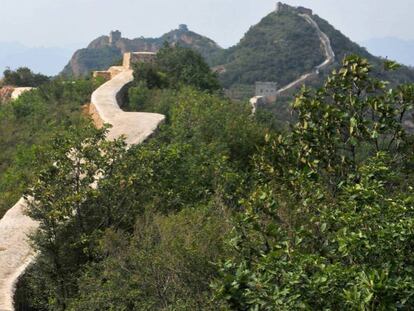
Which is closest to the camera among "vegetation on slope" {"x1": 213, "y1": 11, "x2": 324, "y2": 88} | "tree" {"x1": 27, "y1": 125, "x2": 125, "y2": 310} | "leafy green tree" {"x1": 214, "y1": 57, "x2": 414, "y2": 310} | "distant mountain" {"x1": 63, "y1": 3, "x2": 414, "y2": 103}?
"leafy green tree" {"x1": 214, "y1": 57, "x2": 414, "y2": 310}

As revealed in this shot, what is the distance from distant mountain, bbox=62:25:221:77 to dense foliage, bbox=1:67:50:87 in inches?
2126

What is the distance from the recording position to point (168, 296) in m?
7.00

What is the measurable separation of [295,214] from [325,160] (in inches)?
29.4

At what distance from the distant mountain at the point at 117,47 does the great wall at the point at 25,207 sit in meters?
69.5

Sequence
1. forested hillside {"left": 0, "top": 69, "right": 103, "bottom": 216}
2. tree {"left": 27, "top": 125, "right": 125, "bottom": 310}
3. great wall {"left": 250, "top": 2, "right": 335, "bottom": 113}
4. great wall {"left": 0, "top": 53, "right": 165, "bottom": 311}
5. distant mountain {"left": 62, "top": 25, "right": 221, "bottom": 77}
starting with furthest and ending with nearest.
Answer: distant mountain {"left": 62, "top": 25, "right": 221, "bottom": 77} → great wall {"left": 250, "top": 2, "right": 335, "bottom": 113} → forested hillside {"left": 0, "top": 69, "right": 103, "bottom": 216} → great wall {"left": 0, "top": 53, "right": 165, "bottom": 311} → tree {"left": 27, "top": 125, "right": 125, "bottom": 310}

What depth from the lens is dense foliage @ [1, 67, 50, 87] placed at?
35500mm

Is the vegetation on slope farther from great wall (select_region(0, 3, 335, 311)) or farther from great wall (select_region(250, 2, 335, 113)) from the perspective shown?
great wall (select_region(0, 3, 335, 311))

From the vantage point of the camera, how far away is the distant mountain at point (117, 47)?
3730 inches

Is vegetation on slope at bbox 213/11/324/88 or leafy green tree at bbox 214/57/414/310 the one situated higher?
vegetation on slope at bbox 213/11/324/88

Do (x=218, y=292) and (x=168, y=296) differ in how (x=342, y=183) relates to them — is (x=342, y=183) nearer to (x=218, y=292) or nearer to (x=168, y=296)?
(x=218, y=292)

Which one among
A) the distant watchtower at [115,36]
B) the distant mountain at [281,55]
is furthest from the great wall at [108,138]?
the distant watchtower at [115,36]

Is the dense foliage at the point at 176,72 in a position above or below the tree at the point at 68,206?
above

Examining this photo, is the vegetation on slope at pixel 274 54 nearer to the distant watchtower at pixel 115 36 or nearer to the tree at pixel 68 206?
the distant watchtower at pixel 115 36

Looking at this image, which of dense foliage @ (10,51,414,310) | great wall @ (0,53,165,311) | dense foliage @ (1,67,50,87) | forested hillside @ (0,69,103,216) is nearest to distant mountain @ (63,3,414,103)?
dense foliage @ (1,67,50,87)
